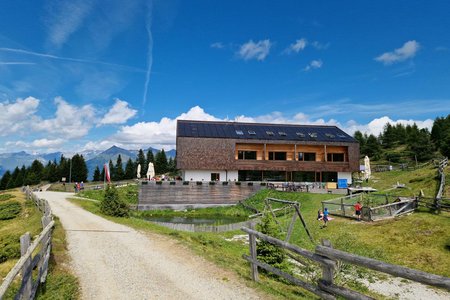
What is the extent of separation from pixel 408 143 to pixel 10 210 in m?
92.1

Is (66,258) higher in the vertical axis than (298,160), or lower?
lower

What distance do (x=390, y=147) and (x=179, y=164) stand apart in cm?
7811

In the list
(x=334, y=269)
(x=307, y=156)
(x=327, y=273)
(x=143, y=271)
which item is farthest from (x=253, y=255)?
(x=307, y=156)

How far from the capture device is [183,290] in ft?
25.5

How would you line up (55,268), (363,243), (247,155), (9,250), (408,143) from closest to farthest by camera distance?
(55,268)
(9,250)
(363,243)
(247,155)
(408,143)

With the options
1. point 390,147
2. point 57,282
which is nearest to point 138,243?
point 57,282

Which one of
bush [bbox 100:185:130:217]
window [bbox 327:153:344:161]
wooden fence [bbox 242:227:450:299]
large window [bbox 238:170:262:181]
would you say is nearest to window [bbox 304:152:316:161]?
window [bbox 327:153:344:161]

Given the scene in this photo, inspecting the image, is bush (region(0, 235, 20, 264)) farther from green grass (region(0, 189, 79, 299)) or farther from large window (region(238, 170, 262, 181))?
large window (region(238, 170, 262, 181))

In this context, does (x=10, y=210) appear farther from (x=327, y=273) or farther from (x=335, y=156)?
(x=335, y=156)

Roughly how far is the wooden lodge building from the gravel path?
1127 inches

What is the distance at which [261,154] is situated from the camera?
4553 cm

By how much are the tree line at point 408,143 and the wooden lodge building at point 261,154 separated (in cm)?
2973

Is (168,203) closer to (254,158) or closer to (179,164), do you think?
(179,164)

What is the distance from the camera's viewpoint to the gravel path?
7.66 metres
